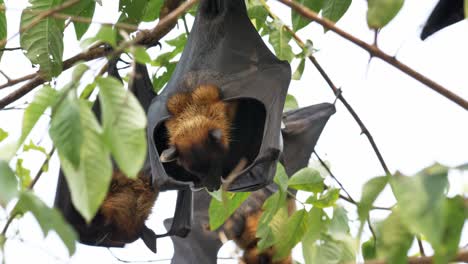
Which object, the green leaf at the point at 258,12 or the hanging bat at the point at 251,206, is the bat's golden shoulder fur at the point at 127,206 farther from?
the green leaf at the point at 258,12

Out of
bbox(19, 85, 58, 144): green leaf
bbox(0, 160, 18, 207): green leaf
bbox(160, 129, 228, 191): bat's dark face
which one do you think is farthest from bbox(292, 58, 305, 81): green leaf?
bbox(0, 160, 18, 207): green leaf

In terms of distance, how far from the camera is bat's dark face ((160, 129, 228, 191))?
364cm

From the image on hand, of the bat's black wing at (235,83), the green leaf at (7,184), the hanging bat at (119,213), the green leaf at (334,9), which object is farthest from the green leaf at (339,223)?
the hanging bat at (119,213)

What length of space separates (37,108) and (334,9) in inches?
60.2

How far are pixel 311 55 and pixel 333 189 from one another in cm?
98

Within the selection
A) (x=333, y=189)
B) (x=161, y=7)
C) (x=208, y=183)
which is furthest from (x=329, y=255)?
(x=161, y=7)

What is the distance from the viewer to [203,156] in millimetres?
3674

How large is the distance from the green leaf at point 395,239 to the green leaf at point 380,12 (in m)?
0.48

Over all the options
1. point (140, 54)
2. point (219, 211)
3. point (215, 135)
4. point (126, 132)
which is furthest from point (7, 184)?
point (215, 135)

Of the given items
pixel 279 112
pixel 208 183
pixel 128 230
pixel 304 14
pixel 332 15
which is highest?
pixel 304 14

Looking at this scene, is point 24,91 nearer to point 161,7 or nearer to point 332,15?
point 161,7

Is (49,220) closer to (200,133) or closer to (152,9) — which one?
(200,133)

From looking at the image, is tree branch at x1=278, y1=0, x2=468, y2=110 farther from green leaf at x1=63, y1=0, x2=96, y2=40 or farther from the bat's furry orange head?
green leaf at x1=63, y1=0, x2=96, y2=40

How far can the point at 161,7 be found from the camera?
423 cm
